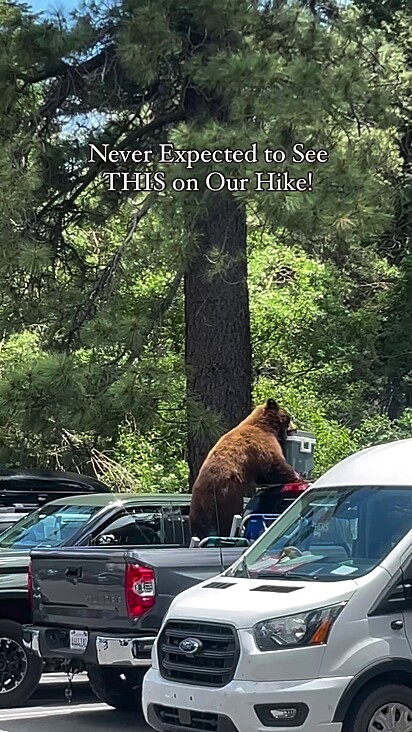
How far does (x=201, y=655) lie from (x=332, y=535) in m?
1.23

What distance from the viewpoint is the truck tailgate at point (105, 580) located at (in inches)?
336

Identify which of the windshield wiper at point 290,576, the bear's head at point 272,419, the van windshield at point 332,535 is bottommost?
the windshield wiper at point 290,576

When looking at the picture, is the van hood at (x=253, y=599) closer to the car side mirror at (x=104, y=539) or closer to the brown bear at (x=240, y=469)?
the car side mirror at (x=104, y=539)

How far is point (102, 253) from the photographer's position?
17453mm

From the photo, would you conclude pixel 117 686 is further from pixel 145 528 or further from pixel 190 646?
pixel 190 646

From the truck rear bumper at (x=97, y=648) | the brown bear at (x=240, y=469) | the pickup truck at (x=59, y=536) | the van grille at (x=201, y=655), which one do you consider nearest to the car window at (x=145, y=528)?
the pickup truck at (x=59, y=536)

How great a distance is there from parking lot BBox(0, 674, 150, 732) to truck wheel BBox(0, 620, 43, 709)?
0.40 ft

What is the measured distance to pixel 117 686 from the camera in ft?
32.4

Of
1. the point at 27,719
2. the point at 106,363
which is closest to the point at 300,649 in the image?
the point at 27,719

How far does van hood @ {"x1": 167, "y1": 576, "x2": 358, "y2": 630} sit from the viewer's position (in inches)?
274

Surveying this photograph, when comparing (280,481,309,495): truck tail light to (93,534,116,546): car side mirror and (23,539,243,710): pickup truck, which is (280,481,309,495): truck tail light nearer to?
(93,534,116,546): car side mirror

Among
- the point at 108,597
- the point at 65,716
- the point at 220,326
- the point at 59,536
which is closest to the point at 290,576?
the point at 108,597

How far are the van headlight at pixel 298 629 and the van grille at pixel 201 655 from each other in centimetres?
20

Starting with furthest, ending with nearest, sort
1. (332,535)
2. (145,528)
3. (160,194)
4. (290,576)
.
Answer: (160,194)
(145,528)
(332,535)
(290,576)
